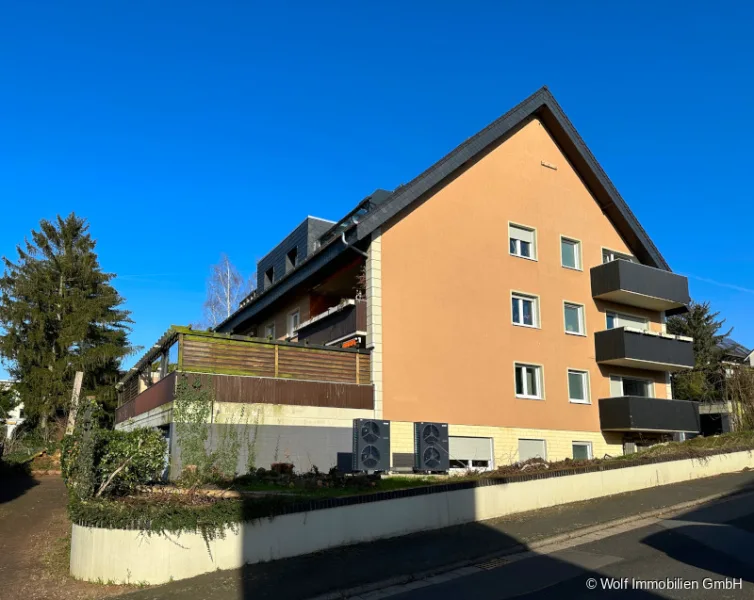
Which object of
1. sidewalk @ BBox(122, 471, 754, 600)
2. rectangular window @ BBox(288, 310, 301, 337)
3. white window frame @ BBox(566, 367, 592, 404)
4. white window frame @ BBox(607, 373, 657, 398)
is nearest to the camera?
sidewalk @ BBox(122, 471, 754, 600)

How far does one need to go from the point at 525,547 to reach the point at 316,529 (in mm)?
3467

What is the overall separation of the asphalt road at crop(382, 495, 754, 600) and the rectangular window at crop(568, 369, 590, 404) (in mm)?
10443

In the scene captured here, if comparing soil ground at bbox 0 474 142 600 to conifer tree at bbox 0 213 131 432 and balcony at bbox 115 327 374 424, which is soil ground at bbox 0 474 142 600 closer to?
balcony at bbox 115 327 374 424

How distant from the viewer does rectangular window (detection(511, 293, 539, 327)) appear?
21406mm

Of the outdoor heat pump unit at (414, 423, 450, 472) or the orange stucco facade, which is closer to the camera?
the outdoor heat pump unit at (414, 423, 450, 472)

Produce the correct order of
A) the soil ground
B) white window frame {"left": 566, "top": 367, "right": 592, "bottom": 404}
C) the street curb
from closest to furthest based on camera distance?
the street curb < the soil ground < white window frame {"left": 566, "top": 367, "right": 592, "bottom": 404}

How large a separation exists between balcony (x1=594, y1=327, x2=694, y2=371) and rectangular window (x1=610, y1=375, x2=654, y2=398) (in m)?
0.51

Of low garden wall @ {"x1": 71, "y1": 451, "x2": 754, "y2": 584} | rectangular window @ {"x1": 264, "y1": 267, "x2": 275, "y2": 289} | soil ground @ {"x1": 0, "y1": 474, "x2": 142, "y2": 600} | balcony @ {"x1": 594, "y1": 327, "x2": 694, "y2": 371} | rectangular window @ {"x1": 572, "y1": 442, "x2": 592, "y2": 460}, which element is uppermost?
rectangular window @ {"x1": 264, "y1": 267, "x2": 275, "y2": 289}

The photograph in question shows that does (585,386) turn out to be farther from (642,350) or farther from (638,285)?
(638,285)

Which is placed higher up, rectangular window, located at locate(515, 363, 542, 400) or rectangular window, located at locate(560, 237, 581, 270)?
rectangular window, located at locate(560, 237, 581, 270)

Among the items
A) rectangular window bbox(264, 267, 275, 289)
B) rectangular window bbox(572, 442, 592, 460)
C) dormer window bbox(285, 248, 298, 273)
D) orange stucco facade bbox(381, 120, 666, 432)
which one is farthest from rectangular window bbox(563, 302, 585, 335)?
rectangular window bbox(264, 267, 275, 289)

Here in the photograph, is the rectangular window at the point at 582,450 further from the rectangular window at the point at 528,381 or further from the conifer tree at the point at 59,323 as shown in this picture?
the conifer tree at the point at 59,323

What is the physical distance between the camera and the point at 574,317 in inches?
918

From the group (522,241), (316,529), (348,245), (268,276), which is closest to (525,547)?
(316,529)
